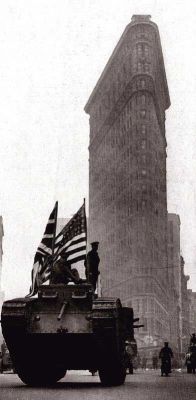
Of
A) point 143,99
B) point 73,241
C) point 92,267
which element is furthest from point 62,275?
point 143,99

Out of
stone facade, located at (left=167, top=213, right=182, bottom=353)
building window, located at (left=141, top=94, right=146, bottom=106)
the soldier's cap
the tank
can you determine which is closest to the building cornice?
building window, located at (left=141, top=94, right=146, bottom=106)

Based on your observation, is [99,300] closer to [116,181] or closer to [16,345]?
[16,345]

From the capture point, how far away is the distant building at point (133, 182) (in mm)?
117062

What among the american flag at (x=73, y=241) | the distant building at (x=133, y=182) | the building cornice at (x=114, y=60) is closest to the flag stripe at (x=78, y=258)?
the american flag at (x=73, y=241)

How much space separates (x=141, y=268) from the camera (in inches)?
4572

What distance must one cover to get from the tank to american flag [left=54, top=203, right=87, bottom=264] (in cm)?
188

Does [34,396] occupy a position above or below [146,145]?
below

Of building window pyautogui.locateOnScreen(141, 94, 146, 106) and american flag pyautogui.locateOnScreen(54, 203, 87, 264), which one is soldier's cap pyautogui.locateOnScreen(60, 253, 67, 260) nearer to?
american flag pyautogui.locateOnScreen(54, 203, 87, 264)

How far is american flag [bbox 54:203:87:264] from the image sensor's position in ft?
53.9

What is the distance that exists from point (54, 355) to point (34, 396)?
3.41 meters

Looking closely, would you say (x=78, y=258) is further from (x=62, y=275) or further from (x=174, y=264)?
(x=174, y=264)

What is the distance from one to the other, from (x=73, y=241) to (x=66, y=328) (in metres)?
3.07

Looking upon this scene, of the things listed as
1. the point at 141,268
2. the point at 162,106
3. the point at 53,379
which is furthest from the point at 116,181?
the point at 53,379

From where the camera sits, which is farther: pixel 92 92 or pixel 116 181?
pixel 92 92
